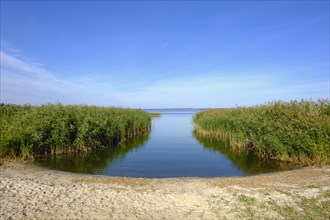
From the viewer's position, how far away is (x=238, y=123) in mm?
21391

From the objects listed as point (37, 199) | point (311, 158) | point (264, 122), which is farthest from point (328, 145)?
point (37, 199)

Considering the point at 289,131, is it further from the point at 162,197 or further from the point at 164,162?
the point at 162,197

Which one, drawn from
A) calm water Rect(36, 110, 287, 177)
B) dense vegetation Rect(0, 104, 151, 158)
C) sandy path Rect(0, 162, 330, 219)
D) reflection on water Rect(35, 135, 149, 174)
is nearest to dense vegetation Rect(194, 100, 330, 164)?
calm water Rect(36, 110, 287, 177)

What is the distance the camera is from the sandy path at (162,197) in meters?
7.30

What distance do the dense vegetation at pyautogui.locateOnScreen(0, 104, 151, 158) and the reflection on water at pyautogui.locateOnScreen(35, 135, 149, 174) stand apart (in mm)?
677

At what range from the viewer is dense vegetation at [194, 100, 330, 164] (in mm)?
13945

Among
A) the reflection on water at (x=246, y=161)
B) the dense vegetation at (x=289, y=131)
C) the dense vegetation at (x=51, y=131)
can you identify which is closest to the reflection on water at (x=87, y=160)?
the dense vegetation at (x=51, y=131)

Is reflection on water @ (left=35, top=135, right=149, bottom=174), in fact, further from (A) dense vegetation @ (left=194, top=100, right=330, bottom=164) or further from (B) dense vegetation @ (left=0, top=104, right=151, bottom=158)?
(A) dense vegetation @ (left=194, top=100, right=330, bottom=164)

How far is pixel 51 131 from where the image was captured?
17.7 m

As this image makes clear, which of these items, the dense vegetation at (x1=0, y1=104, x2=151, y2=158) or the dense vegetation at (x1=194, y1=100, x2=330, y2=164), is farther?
the dense vegetation at (x1=0, y1=104, x2=151, y2=158)

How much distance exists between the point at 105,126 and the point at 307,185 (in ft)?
50.8

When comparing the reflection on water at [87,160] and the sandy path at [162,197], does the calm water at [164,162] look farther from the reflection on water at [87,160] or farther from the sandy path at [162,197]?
the sandy path at [162,197]

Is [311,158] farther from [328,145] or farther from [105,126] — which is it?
[105,126]

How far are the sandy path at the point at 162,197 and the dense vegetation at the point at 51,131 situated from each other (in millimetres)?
4381
